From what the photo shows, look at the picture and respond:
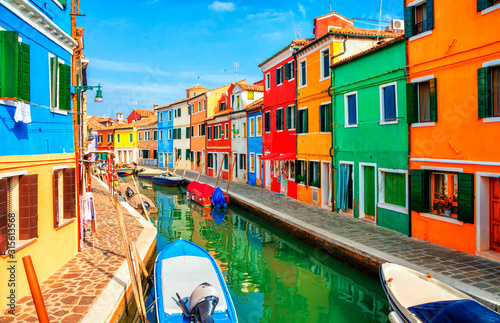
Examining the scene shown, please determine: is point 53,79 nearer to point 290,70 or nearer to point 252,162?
point 290,70

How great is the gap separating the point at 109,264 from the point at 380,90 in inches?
427

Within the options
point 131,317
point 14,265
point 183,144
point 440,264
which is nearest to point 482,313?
point 440,264

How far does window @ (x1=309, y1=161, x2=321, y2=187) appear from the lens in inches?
722

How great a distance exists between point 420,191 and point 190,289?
7916 millimetres

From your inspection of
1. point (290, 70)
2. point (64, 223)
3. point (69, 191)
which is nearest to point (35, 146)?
point (69, 191)

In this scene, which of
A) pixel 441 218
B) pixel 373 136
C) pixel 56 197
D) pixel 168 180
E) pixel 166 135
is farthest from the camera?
pixel 166 135

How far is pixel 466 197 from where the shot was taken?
10109 mm

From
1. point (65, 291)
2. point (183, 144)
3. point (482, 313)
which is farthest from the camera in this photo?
point (183, 144)

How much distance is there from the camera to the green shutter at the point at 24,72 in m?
7.05

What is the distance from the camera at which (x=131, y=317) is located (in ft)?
26.5

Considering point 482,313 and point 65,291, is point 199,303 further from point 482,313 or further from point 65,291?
point 482,313

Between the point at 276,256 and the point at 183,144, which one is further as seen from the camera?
the point at 183,144

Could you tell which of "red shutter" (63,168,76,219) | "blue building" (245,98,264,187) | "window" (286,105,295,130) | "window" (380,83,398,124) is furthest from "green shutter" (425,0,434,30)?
"blue building" (245,98,264,187)

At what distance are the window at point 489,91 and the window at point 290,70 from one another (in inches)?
491
